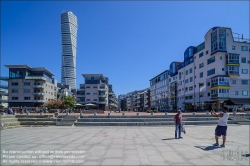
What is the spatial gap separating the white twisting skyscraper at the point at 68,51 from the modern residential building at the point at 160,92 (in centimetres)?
9852

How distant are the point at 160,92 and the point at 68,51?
118m

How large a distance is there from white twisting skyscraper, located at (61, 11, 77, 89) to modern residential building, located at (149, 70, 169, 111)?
98516 mm

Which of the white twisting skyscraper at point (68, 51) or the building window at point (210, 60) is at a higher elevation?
the white twisting skyscraper at point (68, 51)

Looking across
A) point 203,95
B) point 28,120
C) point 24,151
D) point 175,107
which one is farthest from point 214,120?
point 175,107

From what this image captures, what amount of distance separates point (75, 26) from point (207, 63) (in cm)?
17518

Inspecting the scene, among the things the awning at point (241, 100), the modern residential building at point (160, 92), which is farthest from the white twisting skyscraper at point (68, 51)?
the awning at point (241, 100)

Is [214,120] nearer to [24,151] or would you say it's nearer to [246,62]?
[24,151]

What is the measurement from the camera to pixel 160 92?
90.8 meters

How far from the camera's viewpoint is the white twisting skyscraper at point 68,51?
6809 inches

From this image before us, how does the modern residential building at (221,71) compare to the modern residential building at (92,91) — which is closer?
the modern residential building at (221,71)

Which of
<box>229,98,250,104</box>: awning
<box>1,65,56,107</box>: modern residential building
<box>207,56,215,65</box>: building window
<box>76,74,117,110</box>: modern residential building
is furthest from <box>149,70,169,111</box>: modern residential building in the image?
<box>1,65,56,107</box>: modern residential building

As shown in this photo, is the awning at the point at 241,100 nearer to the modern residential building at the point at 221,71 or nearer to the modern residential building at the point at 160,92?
the modern residential building at the point at 221,71

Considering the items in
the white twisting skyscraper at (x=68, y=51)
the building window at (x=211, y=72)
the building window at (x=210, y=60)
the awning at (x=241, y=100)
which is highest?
the white twisting skyscraper at (x=68, y=51)

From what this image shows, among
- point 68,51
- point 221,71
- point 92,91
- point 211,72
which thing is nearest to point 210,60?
point 211,72
